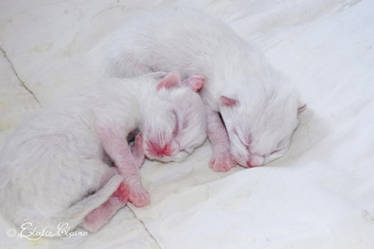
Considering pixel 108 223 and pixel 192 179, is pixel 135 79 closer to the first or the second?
pixel 192 179

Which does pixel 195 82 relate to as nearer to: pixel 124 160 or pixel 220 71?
pixel 220 71

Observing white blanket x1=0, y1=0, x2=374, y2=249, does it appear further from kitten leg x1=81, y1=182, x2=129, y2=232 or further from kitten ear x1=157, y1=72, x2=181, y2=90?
kitten ear x1=157, y1=72, x2=181, y2=90

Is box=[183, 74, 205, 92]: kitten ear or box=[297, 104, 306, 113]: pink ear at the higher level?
box=[183, 74, 205, 92]: kitten ear

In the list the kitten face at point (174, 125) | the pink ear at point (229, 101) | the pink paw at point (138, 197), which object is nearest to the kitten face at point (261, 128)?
the pink ear at point (229, 101)

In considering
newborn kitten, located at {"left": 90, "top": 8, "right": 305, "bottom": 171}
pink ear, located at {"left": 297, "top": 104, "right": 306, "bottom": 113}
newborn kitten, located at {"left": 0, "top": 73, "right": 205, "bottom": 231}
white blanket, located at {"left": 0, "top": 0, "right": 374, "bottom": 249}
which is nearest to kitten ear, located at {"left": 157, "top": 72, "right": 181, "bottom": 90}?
newborn kitten, located at {"left": 0, "top": 73, "right": 205, "bottom": 231}

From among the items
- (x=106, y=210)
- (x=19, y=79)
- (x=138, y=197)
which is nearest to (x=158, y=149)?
(x=138, y=197)

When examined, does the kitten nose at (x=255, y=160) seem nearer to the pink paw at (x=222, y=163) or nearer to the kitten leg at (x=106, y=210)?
the pink paw at (x=222, y=163)
